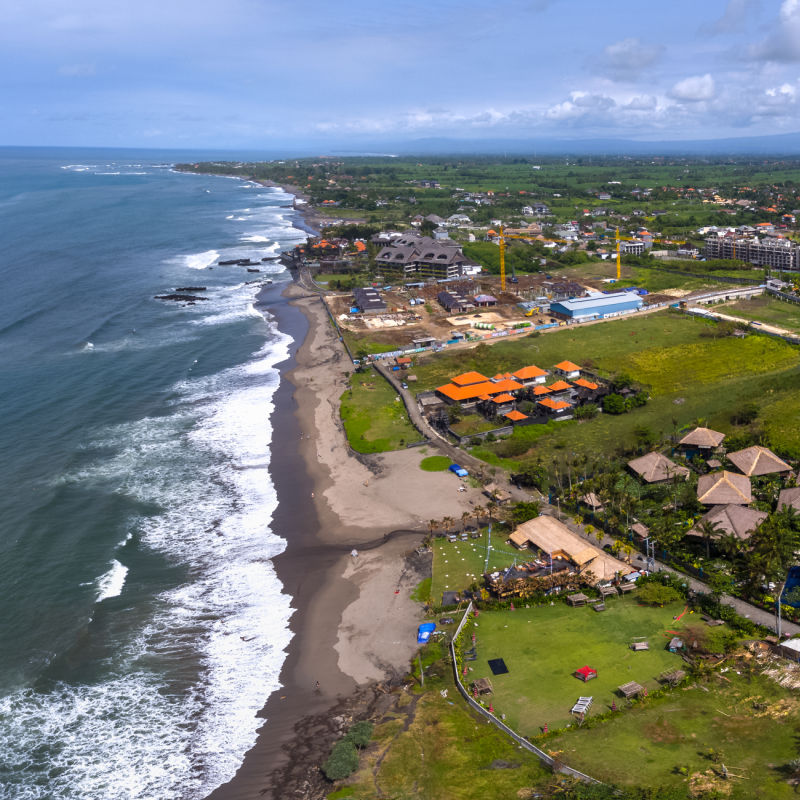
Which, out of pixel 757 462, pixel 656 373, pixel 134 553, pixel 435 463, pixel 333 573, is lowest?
pixel 333 573

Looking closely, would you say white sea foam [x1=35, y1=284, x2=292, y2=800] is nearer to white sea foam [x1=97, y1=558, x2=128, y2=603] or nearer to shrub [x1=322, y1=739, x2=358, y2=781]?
white sea foam [x1=97, y1=558, x2=128, y2=603]

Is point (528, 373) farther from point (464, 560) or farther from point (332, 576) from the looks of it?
point (332, 576)

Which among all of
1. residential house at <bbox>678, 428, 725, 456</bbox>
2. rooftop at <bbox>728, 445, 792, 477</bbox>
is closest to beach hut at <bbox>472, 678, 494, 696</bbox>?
rooftop at <bbox>728, 445, 792, 477</bbox>

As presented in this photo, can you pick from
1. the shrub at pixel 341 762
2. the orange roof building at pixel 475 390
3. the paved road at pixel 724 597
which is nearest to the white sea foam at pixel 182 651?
the shrub at pixel 341 762

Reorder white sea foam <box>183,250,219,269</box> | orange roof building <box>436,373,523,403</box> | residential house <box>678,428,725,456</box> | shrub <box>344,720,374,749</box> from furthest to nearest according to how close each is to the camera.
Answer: white sea foam <box>183,250,219,269</box> < orange roof building <box>436,373,523,403</box> < residential house <box>678,428,725,456</box> < shrub <box>344,720,374,749</box>

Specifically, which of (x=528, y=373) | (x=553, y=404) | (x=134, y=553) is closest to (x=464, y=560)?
(x=134, y=553)

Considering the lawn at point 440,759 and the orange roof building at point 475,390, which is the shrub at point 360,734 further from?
the orange roof building at point 475,390

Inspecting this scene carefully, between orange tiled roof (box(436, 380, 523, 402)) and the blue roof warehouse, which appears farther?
the blue roof warehouse
